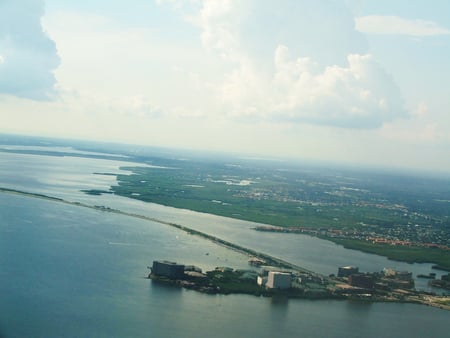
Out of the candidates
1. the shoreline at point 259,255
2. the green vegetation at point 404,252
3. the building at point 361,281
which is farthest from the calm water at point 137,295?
the building at point 361,281

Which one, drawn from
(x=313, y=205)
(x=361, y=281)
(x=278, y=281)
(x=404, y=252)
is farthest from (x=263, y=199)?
(x=278, y=281)

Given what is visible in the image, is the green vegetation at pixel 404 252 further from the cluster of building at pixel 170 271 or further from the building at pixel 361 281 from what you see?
the cluster of building at pixel 170 271

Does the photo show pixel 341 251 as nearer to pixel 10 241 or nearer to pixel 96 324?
pixel 10 241

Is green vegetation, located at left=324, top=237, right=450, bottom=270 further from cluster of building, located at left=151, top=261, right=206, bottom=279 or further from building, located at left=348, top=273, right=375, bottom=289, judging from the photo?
cluster of building, located at left=151, top=261, right=206, bottom=279

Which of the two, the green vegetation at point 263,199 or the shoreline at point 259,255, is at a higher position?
the green vegetation at point 263,199

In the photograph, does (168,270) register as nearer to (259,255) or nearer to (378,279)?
(259,255)

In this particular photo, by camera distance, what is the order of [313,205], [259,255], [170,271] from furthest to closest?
[313,205], [259,255], [170,271]
